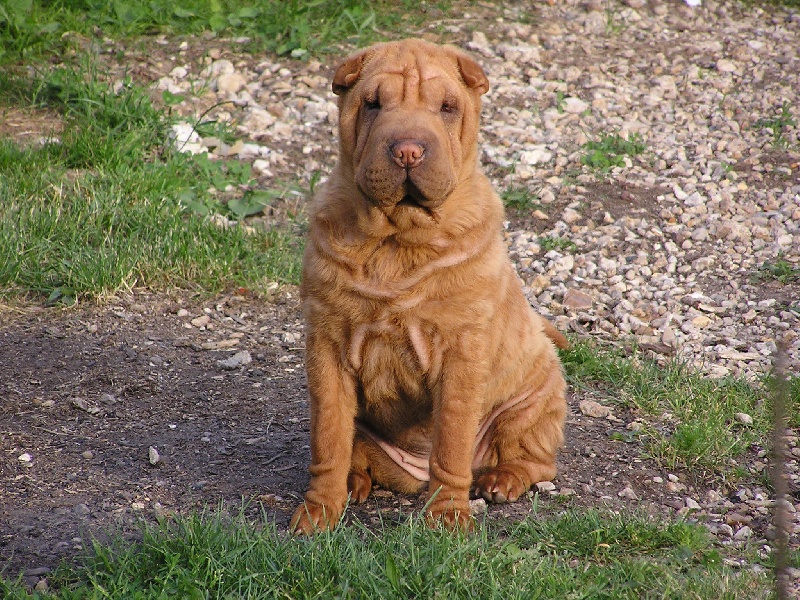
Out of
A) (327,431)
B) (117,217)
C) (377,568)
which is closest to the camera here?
(377,568)

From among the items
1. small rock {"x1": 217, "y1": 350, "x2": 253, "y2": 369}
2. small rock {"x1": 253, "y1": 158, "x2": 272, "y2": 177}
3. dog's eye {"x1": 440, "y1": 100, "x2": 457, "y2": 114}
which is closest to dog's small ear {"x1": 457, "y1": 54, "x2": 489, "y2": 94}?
dog's eye {"x1": 440, "y1": 100, "x2": 457, "y2": 114}

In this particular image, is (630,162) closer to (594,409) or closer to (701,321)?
(701,321)

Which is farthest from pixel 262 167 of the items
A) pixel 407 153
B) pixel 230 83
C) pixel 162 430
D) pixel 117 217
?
pixel 407 153

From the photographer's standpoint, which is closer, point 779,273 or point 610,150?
point 779,273

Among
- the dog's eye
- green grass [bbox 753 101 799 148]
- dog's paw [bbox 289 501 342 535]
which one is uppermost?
the dog's eye

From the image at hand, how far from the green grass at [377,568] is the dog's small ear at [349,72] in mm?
1669

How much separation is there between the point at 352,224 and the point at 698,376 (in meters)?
2.44

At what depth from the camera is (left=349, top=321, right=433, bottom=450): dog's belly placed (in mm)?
3785

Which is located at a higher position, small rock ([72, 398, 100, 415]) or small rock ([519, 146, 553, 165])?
small rock ([519, 146, 553, 165])

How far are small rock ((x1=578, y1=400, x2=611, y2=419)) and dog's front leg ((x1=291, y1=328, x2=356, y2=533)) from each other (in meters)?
1.71

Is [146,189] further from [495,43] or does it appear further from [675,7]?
[675,7]

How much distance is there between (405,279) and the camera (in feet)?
12.4

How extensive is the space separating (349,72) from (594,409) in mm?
2384

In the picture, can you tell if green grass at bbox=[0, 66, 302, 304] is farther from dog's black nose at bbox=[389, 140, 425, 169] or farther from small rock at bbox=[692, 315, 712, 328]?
dog's black nose at bbox=[389, 140, 425, 169]
